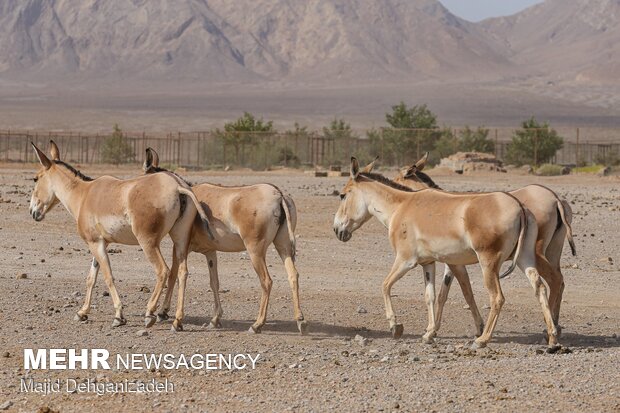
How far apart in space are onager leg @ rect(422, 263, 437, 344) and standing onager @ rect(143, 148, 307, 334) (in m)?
1.48

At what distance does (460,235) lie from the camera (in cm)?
1273

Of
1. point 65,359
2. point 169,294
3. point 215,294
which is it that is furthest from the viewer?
point 169,294

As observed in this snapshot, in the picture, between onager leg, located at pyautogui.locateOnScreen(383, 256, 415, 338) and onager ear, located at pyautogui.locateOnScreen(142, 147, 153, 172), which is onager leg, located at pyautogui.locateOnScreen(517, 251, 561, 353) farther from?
onager ear, located at pyautogui.locateOnScreen(142, 147, 153, 172)

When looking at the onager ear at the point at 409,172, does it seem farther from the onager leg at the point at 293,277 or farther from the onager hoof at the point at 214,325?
the onager hoof at the point at 214,325

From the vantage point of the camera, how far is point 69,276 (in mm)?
17656

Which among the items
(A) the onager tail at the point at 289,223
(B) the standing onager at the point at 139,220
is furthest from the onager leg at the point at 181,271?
(A) the onager tail at the point at 289,223

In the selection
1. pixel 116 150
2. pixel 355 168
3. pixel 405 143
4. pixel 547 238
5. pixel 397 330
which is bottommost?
pixel 397 330

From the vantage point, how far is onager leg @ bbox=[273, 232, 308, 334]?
1323 centimetres

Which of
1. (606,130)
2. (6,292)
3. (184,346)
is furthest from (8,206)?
(606,130)

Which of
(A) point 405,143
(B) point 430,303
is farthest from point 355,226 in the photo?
(A) point 405,143

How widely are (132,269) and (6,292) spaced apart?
11.9 ft

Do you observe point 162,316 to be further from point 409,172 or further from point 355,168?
point 409,172
